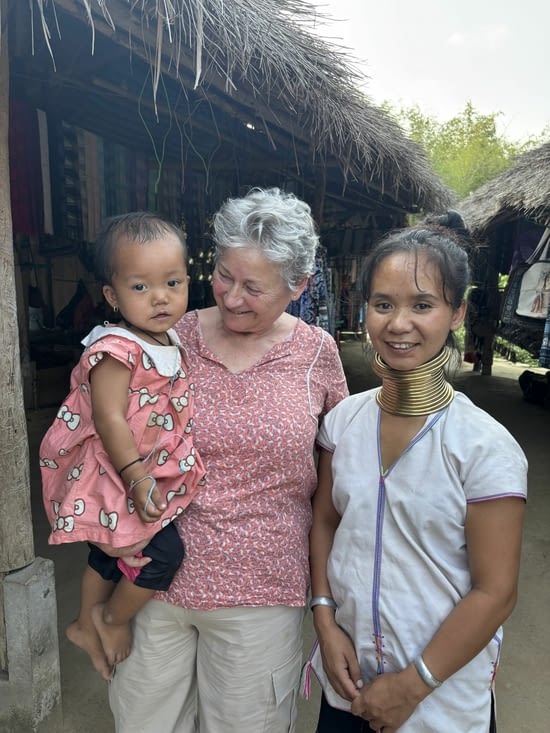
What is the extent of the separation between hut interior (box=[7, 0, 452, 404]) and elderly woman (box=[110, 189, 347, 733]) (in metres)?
0.32

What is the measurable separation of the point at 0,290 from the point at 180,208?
3707 mm

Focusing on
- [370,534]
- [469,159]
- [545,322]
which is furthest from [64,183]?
[469,159]

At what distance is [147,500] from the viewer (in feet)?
3.86

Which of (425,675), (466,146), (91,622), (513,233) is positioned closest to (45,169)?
(91,622)

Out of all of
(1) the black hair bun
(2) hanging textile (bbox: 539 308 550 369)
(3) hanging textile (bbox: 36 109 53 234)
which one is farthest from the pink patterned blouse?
(2) hanging textile (bbox: 539 308 550 369)

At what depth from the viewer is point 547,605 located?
2756mm

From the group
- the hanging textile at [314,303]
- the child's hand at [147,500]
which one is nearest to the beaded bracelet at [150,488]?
the child's hand at [147,500]

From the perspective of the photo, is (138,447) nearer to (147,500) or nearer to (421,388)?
(147,500)

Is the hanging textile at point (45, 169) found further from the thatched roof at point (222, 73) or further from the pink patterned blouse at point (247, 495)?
the pink patterned blouse at point (247, 495)

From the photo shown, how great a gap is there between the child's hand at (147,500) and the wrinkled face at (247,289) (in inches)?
18.1

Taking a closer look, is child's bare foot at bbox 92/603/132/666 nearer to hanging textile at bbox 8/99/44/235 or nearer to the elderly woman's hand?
the elderly woman's hand

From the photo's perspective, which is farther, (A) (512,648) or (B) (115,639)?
(A) (512,648)

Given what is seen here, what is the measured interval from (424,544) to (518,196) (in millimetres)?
5463

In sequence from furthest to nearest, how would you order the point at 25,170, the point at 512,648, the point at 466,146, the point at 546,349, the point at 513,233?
the point at 466,146 < the point at 513,233 < the point at 546,349 < the point at 25,170 < the point at 512,648
